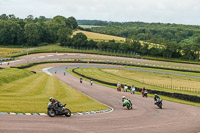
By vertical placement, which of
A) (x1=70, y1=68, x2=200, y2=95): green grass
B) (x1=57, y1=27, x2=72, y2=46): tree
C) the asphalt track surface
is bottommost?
(x1=70, y1=68, x2=200, y2=95): green grass

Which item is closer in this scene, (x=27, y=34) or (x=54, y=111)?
(x=54, y=111)

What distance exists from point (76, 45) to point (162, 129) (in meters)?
131

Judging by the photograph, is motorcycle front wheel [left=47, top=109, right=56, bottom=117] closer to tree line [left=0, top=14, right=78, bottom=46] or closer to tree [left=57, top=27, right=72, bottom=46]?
tree [left=57, top=27, right=72, bottom=46]

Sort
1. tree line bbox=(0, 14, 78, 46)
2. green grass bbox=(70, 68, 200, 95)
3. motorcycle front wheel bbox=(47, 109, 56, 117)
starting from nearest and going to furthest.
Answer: motorcycle front wheel bbox=(47, 109, 56, 117) < green grass bbox=(70, 68, 200, 95) < tree line bbox=(0, 14, 78, 46)

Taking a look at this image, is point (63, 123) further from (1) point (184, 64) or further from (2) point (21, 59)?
(1) point (184, 64)

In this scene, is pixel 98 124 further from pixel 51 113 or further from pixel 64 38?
pixel 64 38

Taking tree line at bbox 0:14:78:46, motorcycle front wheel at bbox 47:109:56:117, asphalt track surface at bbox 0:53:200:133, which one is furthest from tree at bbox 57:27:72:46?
motorcycle front wheel at bbox 47:109:56:117

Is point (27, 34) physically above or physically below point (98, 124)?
above

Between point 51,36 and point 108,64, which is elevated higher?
point 51,36

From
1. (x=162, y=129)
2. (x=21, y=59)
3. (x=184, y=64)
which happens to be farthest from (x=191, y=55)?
(x=162, y=129)

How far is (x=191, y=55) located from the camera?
13962 centimetres

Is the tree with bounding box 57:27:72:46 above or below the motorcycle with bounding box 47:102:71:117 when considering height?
above

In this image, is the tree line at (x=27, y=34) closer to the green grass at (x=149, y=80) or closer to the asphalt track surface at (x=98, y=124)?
the green grass at (x=149, y=80)

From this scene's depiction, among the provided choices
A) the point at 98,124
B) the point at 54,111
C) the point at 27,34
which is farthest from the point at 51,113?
the point at 27,34
